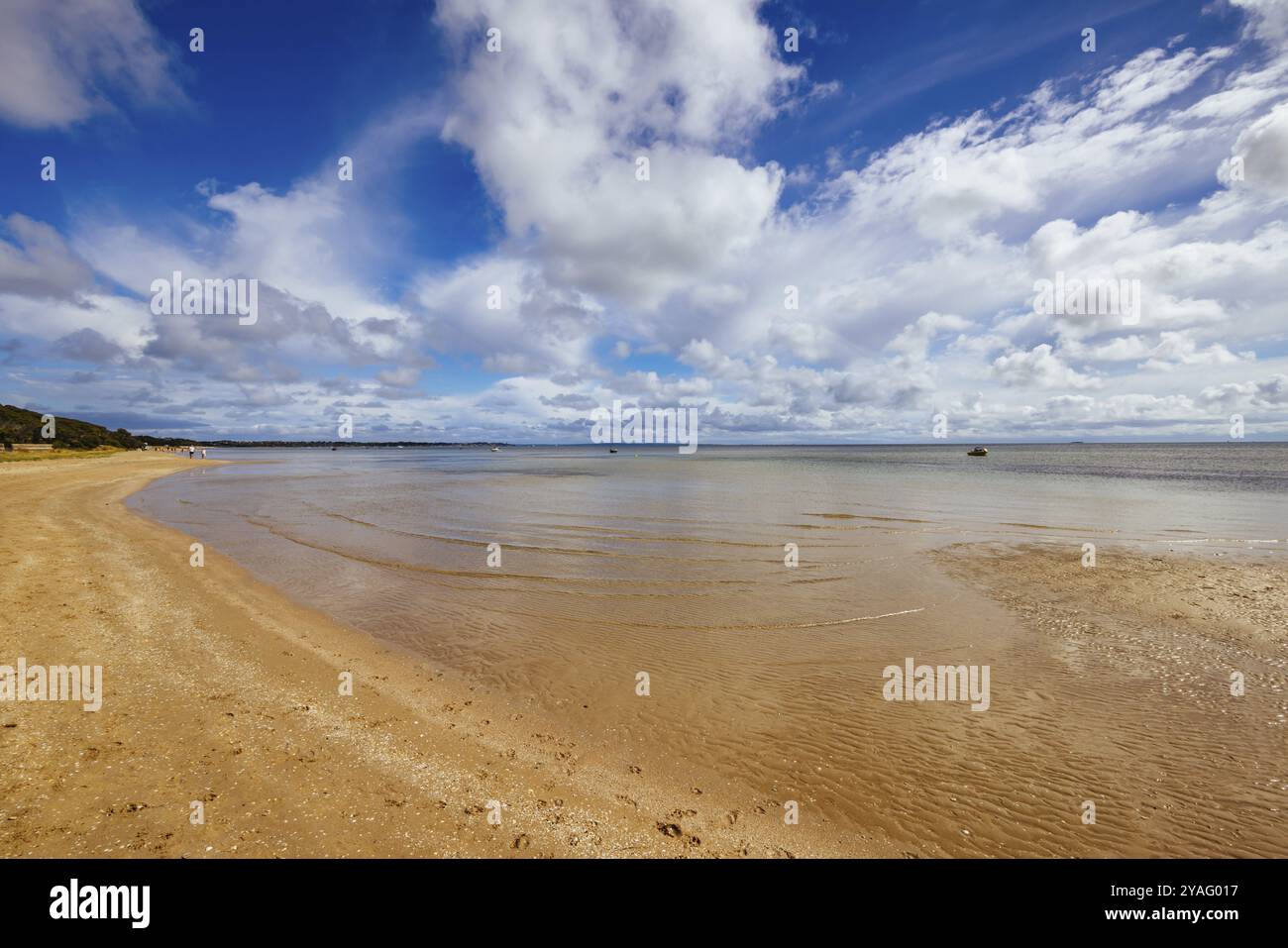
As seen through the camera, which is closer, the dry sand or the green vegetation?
the dry sand

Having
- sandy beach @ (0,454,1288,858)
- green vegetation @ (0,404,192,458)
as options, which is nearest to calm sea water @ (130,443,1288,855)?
sandy beach @ (0,454,1288,858)

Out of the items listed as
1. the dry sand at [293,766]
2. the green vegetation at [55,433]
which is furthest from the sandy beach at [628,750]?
the green vegetation at [55,433]

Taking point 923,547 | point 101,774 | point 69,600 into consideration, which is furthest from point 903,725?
point 69,600

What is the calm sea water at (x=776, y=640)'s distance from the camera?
673 centimetres

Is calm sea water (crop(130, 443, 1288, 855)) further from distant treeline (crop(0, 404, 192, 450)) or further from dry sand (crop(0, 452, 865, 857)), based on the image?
distant treeline (crop(0, 404, 192, 450))

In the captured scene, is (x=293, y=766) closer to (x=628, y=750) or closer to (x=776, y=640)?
(x=628, y=750)

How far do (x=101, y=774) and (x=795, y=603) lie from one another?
1335 centimetres

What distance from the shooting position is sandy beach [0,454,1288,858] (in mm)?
5363

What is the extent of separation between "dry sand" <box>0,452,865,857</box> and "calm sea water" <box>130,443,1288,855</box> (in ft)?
2.82

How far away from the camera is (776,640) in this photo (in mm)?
11492

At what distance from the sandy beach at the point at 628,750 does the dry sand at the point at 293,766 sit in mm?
34

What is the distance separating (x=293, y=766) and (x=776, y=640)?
910cm
